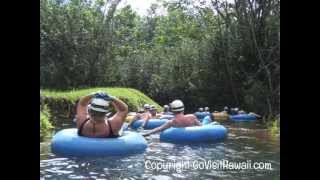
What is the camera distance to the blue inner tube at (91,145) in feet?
14.8

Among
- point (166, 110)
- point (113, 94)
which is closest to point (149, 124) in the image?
point (166, 110)

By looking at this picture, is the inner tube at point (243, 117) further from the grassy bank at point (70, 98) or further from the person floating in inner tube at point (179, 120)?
the grassy bank at point (70, 98)

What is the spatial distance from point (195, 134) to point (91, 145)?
97 centimetres

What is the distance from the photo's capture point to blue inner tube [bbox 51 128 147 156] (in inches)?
178

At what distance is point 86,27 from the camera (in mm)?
4691

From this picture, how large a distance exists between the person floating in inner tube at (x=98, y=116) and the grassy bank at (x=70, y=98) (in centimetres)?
5

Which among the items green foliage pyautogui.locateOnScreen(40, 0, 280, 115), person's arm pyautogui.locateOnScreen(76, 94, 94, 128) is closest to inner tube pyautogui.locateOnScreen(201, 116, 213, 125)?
green foliage pyautogui.locateOnScreen(40, 0, 280, 115)

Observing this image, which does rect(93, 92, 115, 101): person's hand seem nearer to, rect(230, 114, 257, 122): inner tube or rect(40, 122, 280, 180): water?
rect(40, 122, 280, 180): water

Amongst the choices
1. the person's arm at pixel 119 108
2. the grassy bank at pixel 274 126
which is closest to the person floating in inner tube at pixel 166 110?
the person's arm at pixel 119 108

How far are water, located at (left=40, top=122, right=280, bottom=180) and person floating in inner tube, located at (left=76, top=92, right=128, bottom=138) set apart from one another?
0.18 m

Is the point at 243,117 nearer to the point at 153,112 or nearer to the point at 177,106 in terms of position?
the point at 177,106

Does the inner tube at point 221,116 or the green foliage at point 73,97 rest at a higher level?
the green foliage at point 73,97

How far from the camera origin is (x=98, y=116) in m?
4.61
